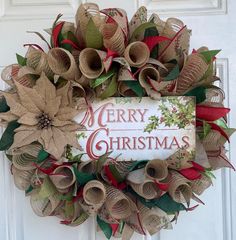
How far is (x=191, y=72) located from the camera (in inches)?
34.0

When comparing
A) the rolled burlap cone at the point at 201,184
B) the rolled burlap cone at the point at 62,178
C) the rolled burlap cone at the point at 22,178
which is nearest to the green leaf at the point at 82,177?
the rolled burlap cone at the point at 62,178

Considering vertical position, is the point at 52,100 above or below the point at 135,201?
above

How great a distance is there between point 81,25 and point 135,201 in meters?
0.38

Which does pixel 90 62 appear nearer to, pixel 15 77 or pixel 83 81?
pixel 83 81

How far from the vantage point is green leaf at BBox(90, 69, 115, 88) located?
839mm

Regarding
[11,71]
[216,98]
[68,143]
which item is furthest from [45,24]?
[216,98]

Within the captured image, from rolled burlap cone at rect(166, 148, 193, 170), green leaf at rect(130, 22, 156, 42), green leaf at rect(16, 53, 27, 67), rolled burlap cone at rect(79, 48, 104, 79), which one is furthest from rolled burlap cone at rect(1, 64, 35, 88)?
rolled burlap cone at rect(166, 148, 193, 170)

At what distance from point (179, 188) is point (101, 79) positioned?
274mm

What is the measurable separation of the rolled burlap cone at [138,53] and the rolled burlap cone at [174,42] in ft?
0.17

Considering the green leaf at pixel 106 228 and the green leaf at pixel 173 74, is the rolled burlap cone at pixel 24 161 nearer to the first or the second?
the green leaf at pixel 106 228

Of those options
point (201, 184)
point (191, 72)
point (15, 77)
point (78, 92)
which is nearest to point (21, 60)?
point (15, 77)

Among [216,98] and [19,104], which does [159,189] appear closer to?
[216,98]

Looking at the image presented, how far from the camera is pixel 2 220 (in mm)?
1000

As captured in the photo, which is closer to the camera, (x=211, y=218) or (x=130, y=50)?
(x=130, y=50)
